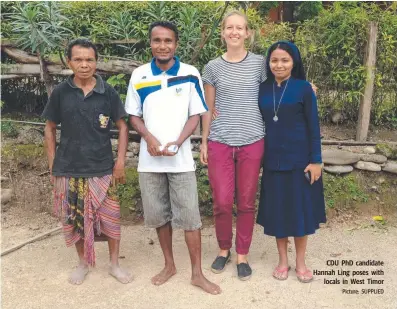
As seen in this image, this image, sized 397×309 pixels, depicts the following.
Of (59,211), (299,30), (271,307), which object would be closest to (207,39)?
(299,30)

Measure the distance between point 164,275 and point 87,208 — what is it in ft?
2.62

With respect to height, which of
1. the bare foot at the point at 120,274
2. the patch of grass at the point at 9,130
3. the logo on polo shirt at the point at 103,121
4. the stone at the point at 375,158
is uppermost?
the logo on polo shirt at the point at 103,121

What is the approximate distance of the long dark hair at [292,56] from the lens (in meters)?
3.17

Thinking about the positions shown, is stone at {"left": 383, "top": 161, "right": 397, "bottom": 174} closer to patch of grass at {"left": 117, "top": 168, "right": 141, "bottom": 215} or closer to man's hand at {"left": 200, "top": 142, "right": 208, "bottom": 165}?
man's hand at {"left": 200, "top": 142, "right": 208, "bottom": 165}

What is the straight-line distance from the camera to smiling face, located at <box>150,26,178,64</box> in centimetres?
310

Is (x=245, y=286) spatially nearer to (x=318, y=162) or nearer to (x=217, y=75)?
(x=318, y=162)

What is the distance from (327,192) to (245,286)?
72.0 inches

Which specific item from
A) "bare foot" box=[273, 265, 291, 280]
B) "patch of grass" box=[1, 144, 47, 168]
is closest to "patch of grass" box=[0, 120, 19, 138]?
"patch of grass" box=[1, 144, 47, 168]

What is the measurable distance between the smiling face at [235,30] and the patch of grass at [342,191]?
222cm

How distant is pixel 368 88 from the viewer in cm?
508

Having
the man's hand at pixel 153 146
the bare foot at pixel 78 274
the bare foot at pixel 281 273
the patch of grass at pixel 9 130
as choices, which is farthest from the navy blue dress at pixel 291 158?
the patch of grass at pixel 9 130

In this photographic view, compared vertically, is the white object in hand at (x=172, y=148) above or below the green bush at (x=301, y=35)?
below

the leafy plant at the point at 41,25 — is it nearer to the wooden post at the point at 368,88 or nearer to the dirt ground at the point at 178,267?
the dirt ground at the point at 178,267

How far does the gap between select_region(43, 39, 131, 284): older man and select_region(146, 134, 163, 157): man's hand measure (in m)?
0.31
